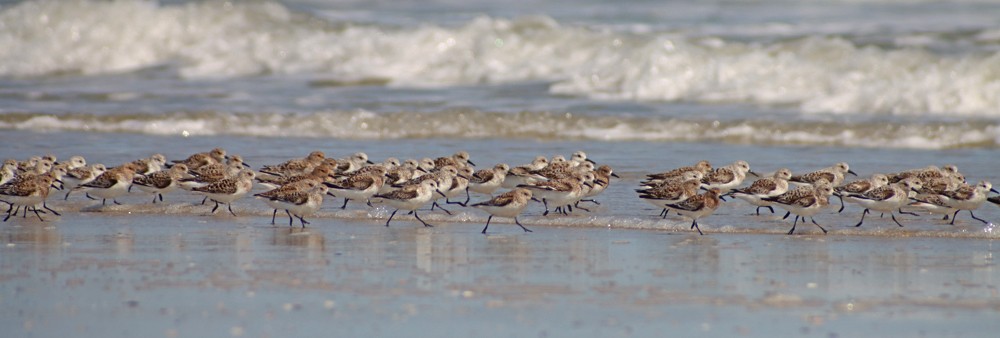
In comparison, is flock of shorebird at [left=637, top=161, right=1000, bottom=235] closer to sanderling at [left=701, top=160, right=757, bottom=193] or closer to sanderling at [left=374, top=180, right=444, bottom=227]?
sanderling at [left=701, top=160, right=757, bottom=193]

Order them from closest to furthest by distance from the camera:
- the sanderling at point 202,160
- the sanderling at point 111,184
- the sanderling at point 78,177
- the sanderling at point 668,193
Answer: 1. the sanderling at point 668,193
2. the sanderling at point 111,184
3. the sanderling at point 78,177
4. the sanderling at point 202,160

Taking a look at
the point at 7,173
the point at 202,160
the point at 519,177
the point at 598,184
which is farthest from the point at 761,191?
the point at 7,173

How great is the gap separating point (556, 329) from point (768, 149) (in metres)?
9.42

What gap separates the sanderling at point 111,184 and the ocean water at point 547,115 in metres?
0.20

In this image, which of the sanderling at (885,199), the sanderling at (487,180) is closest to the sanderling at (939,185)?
the sanderling at (885,199)

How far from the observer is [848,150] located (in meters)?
14.5

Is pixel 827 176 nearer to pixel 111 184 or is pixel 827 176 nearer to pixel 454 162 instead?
pixel 454 162

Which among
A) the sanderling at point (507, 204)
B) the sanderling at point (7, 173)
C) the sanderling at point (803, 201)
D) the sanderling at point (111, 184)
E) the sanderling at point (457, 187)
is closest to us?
the sanderling at point (507, 204)

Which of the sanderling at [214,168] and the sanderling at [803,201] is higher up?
the sanderling at [214,168]

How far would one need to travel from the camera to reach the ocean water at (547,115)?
6781 millimetres

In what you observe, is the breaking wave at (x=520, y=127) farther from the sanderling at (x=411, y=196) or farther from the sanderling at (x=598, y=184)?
the sanderling at (x=411, y=196)

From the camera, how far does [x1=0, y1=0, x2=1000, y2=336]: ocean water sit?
6.78 m

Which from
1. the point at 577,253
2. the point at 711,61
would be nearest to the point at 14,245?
the point at 577,253

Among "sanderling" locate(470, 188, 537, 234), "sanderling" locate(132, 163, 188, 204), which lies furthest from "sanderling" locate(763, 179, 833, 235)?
"sanderling" locate(132, 163, 188, 204)
